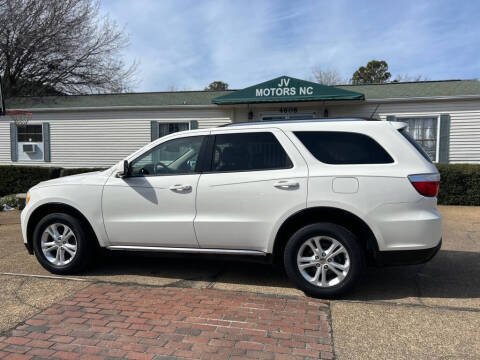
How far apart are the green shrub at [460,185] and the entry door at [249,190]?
7.90m

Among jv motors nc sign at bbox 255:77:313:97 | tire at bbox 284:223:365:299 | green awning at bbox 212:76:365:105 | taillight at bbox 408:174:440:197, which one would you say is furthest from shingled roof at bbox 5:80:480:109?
tire at bbox 284:223:365:299

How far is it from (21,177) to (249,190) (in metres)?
12.0

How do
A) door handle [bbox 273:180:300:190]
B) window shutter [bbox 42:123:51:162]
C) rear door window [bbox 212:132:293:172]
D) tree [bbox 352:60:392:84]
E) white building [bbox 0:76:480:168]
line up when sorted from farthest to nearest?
tree [bbox 352:60:392:84] < window shutter [bbox 42:123:51:162] < white building [bbox 0:76:480:168] < rear door window [bbox 212:132:293:172] < door handle [bbox 273:180:300:190]

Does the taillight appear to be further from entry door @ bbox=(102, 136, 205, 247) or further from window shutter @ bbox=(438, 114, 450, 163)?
window shutter @ bbox=(438, 114, 450, 163)

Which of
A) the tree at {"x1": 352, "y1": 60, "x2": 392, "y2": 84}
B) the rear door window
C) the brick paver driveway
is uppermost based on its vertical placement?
the tree at {"x1": 352, "y1": 60, "x2": 392, "y2": 84}

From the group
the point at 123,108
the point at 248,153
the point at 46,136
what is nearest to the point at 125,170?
the point at 248,153

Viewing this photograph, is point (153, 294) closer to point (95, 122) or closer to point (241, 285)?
point (241, 285)

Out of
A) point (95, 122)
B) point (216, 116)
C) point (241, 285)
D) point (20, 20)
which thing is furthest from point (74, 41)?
point (241, 285)

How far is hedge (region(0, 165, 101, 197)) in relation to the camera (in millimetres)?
13367

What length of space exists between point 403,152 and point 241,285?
2269 millimetres

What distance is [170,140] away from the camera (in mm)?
4672

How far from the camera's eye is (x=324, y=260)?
4000mm

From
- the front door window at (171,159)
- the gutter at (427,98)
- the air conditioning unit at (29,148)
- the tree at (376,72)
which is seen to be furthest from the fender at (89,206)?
the tree at (376,72)

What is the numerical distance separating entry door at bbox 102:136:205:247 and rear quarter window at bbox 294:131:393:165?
1.30 metres
